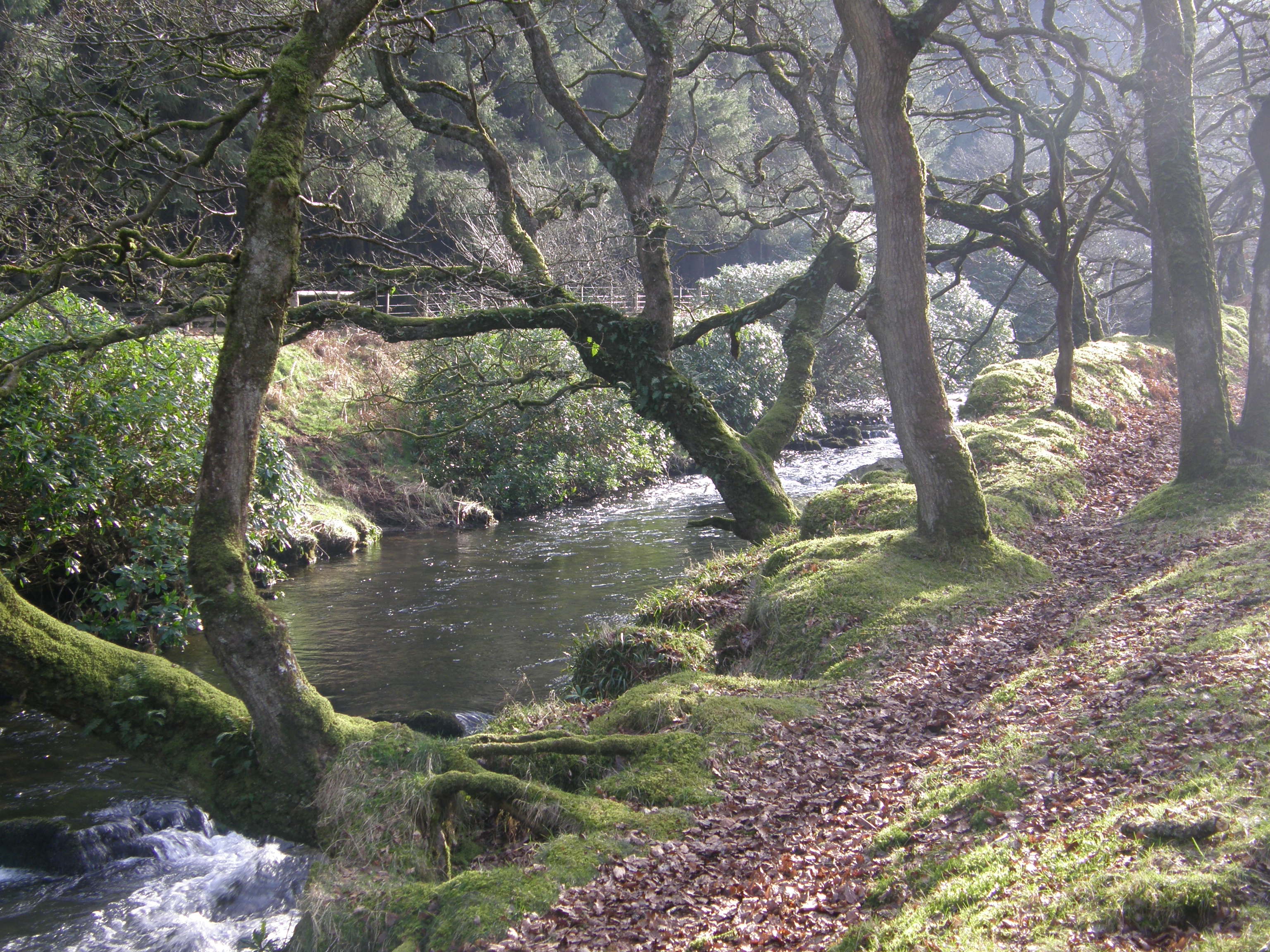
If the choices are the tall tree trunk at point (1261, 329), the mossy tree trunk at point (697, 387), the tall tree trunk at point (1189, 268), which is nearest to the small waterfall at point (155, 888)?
the mossy tree trunk at point (697, 387)

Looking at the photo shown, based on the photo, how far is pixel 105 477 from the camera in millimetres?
10086

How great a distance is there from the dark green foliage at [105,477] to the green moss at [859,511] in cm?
722

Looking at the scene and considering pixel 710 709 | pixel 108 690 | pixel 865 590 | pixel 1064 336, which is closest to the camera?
pixel 108 690

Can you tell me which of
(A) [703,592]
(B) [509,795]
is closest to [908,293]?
(A) [703,592]

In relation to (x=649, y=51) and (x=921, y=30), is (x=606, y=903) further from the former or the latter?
(x=649, y=51)

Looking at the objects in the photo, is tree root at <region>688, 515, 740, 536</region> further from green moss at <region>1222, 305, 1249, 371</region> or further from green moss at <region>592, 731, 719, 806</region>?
green moss at <region>1222, 305, 1249, 371</region>

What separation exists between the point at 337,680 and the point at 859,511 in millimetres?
6495

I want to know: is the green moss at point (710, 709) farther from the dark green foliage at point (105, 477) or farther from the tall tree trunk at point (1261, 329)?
the tall tree trunk at point (1261, 329)

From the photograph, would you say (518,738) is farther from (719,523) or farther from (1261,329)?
(1261,329)

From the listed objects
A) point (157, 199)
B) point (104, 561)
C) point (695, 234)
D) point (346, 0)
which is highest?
point (695, 234)

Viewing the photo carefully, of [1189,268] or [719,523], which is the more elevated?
[1189,268]

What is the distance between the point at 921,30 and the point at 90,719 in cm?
884

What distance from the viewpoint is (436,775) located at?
17.9ft

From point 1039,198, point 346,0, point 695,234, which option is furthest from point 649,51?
point 695,234
